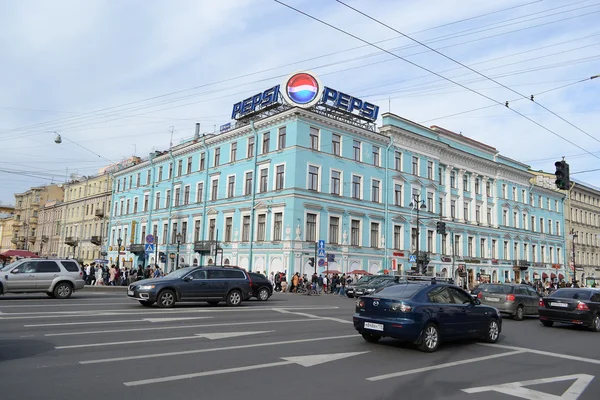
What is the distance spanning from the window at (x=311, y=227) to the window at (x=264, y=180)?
458 cm

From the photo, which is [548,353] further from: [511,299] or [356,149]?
[356,149]

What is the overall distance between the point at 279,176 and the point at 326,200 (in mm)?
4294

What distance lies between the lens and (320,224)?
125 feet

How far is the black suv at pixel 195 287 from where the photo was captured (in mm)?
17328

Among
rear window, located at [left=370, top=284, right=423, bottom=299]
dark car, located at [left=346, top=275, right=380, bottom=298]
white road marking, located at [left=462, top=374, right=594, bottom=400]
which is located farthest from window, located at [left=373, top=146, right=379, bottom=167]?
white road marking, located at [left=462, top=374, right=594, bottom=400]

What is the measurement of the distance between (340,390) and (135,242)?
52.0 meters

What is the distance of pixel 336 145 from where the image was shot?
132 feet

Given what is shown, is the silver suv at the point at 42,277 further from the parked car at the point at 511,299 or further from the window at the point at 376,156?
the window at the point at 376,156

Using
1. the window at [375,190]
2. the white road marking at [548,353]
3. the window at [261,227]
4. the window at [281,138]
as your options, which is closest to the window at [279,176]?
the window at [281,138]

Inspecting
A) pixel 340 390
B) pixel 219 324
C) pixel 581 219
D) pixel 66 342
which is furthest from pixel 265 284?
pixel 581 219

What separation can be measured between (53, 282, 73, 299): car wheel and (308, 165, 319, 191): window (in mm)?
21187

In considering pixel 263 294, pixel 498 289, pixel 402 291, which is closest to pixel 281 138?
pixel 263 294

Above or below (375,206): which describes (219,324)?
below

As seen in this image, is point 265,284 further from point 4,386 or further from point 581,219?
point 581,219
